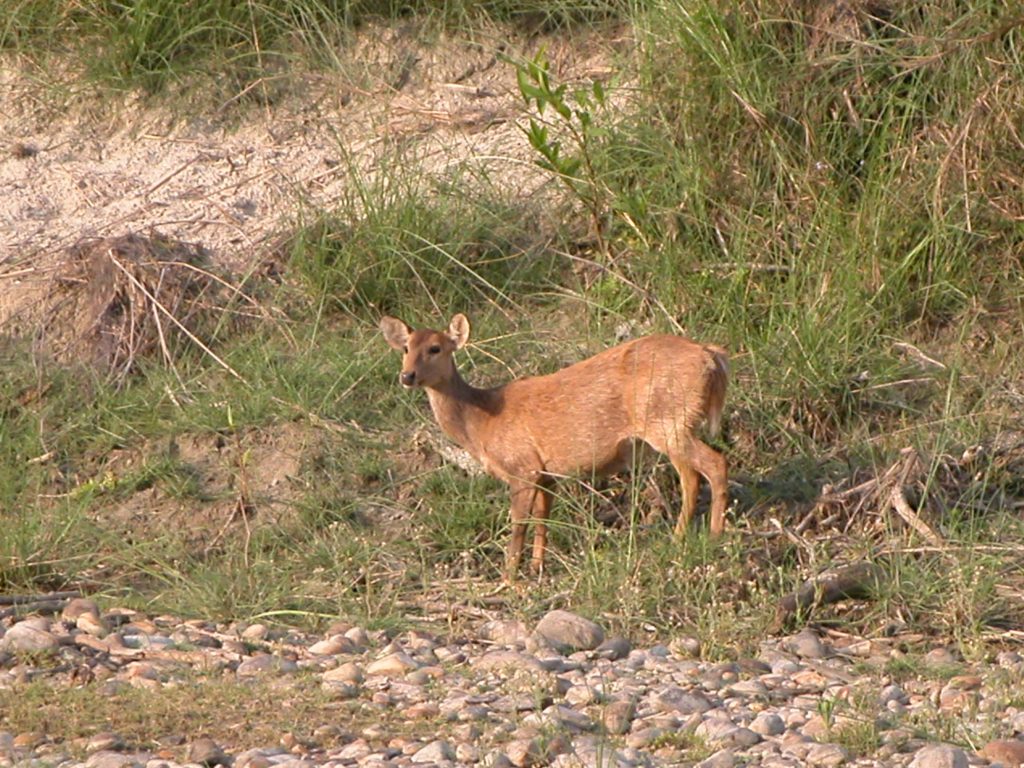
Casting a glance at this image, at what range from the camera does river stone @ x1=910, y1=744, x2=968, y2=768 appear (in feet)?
19.2

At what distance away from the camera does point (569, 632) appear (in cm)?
738

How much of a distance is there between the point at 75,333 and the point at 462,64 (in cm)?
308

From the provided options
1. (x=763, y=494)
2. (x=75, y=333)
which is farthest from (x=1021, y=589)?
(x=75, y=333)

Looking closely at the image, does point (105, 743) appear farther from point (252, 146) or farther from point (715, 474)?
point (252, 146)

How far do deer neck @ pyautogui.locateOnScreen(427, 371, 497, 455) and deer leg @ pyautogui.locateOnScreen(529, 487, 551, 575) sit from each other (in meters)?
0.46

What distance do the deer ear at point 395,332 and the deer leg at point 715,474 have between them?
1499 mm

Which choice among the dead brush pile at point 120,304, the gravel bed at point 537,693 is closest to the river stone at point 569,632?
the gravel bed at point 537,693

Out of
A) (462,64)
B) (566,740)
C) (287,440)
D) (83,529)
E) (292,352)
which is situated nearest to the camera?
(566,740)

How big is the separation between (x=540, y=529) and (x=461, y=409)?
804mm

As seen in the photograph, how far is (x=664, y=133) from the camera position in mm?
10500

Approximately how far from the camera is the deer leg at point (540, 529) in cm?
854

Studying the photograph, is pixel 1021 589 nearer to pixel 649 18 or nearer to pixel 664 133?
pixel 664 133

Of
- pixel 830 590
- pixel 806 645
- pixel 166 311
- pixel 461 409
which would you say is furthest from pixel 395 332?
pixel 806 645

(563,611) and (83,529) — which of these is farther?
(83,529)
